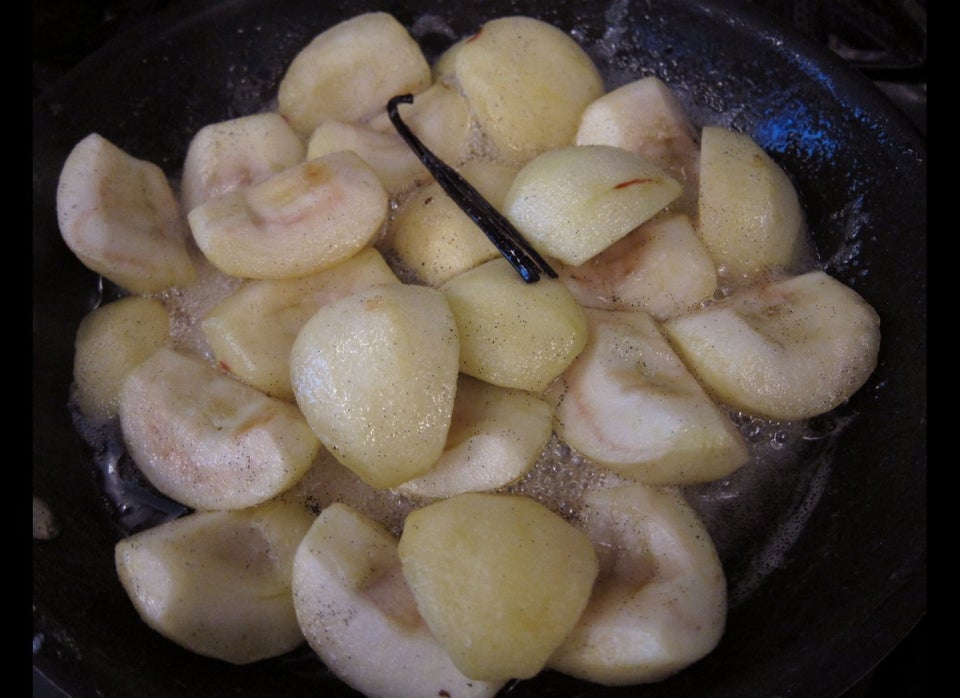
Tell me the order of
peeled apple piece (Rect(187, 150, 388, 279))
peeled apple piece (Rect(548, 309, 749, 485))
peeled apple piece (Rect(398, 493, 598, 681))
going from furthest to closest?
peeled apple piece (Rect(187, 150, 388, 279))
peeled apple piece (Rect(548, 309, 749, 485))
peeled apple piece (Rect(398, 493, 598, 681))

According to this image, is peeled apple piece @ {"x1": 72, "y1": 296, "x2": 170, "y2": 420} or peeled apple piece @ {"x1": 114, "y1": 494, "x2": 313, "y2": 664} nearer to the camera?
peeled apple piece @ {"x1": 114, "y1": 494, "x2": 313, "y2": 664}

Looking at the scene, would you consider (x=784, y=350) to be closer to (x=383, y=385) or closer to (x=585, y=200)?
(x=585, y=200)

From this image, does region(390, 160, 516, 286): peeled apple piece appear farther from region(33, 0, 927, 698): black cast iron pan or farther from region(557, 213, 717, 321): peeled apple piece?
region(33, 0, 927, 698): black cast iron pan

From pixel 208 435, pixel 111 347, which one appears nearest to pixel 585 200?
pixel 208 435

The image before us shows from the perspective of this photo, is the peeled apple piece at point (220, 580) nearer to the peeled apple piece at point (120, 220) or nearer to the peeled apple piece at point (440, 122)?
the peeled apple piece at point (120, 220)

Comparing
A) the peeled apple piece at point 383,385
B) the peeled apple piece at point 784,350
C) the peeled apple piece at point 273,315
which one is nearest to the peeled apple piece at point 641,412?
the peeled apple piece at point 784,350

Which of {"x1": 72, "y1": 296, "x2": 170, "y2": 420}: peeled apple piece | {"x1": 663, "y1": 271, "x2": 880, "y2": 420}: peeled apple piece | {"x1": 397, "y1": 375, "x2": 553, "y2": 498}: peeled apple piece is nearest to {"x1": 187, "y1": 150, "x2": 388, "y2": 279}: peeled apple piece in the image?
{"x1": 72, "y1": 296, "x2": 170, "y2": 420}: peeled apple piece

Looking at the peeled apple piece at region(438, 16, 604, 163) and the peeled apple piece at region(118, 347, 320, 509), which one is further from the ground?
the peeled apple piece at region(438, 16, 604, 163)
